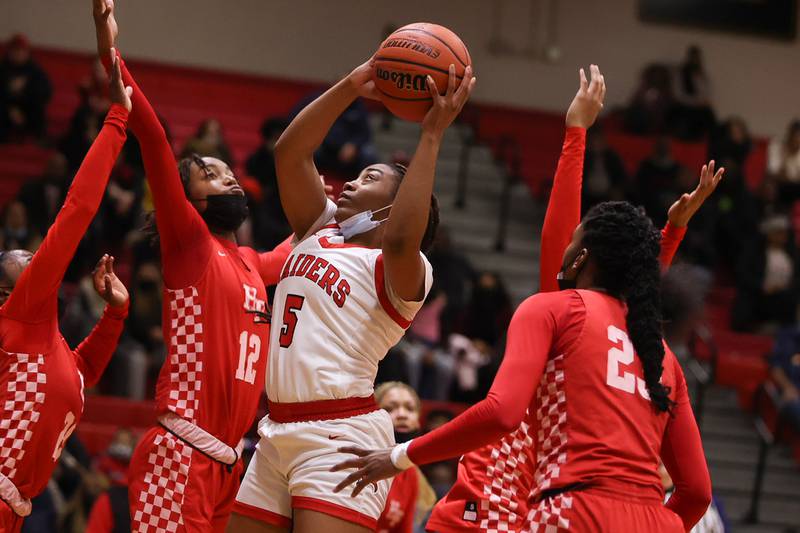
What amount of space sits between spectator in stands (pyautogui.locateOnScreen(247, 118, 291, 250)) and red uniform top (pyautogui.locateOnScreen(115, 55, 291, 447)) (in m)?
5.07

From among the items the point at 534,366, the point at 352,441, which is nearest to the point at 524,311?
the point at 534,366

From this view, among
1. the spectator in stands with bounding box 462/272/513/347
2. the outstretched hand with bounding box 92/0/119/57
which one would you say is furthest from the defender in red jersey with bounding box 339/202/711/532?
the spectator in stands with bounding box 462/272/513/347

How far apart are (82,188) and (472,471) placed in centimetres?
171

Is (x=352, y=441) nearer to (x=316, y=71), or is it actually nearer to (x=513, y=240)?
(x=513, y=240)

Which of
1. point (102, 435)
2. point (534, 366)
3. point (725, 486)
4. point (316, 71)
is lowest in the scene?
point (725, 486)

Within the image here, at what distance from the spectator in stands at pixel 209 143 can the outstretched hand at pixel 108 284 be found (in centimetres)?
598

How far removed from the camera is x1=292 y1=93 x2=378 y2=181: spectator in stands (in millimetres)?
11211

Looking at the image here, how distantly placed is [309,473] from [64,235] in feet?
4.04

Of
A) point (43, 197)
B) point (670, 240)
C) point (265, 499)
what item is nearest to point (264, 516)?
point (265, 499)

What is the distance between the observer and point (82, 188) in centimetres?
425

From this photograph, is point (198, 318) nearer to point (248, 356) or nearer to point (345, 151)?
point (248, 356)

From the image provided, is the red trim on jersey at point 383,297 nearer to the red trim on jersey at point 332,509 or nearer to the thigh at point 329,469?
the thigh at point 329,469

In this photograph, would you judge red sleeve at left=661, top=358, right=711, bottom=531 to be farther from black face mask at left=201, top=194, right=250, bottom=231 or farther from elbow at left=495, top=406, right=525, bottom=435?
black face mask at left=201, top=194, right=250, bottom=231

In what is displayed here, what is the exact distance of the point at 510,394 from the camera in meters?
3.37
